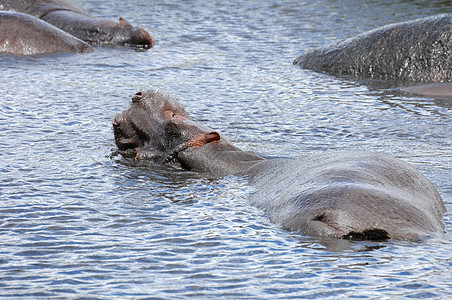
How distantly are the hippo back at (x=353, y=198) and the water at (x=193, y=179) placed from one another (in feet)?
0.34

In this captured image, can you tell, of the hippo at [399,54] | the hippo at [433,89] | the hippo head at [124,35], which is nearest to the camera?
the hippo at [433,89]

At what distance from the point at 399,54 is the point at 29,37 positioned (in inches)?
234

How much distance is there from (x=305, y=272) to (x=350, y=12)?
47.7 feet

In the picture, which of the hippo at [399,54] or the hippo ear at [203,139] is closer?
the hippo ear at [203,139]

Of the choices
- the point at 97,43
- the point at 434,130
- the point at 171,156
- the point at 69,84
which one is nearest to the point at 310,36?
the point at 97,43

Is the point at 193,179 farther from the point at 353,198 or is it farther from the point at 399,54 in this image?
the point at 399,54

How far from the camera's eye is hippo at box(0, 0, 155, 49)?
1507cm

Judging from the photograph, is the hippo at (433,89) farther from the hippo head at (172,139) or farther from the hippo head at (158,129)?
the hippo head at (158,129)

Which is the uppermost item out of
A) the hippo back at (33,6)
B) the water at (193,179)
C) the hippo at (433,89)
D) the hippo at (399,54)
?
the hippo back at (33,6)

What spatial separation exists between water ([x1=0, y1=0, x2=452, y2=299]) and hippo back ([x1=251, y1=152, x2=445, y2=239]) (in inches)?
4.1

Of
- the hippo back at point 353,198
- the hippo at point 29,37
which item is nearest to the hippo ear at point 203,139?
the hippo back at point 353,198

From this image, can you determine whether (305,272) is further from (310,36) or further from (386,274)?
(310,36)

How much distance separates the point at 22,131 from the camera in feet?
28.3

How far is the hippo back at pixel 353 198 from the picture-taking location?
503cm
